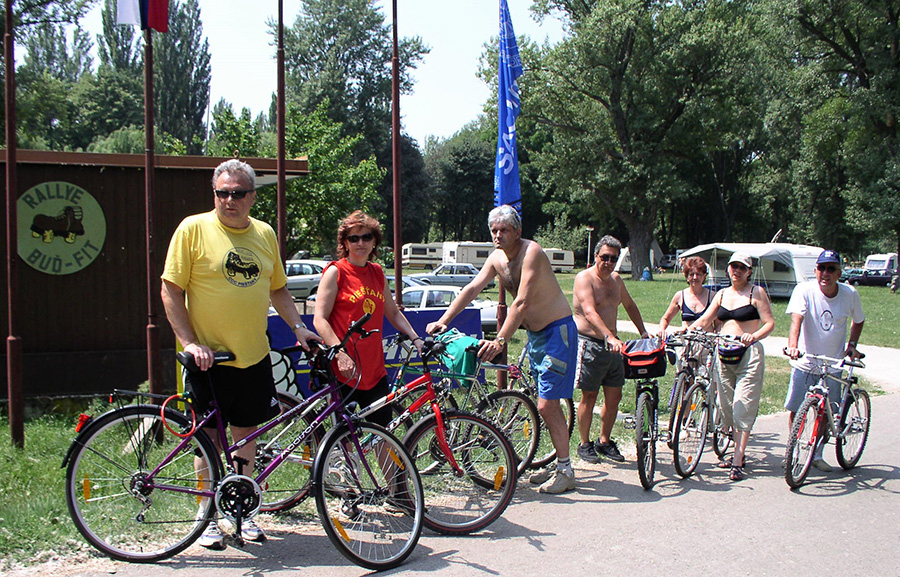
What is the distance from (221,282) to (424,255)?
5908 cm

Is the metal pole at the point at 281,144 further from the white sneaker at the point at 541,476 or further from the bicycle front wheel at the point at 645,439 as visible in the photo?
the bicycle front wheel at the point at 645,439

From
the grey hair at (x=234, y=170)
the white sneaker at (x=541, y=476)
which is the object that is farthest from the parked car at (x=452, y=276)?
the grey hair at (x=234, y=170)

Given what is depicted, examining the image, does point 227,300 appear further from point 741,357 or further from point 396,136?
point 396,136

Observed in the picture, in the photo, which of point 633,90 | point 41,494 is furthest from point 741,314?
point 633,90

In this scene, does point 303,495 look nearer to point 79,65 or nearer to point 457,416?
point 457,416

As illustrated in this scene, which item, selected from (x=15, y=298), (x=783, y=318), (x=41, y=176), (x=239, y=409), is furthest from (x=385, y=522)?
(x=783, y=318)

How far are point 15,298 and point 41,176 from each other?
246 cm

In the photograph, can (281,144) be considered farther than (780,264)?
No

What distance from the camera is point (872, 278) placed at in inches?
1913

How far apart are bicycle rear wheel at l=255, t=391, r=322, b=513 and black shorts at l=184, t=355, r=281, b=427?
0.60ft

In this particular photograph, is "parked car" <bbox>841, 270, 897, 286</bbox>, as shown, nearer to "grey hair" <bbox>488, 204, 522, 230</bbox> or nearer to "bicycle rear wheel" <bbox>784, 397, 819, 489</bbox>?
"bicycle rear wheel" <bbox>784, 397, 819, 489</bbox>

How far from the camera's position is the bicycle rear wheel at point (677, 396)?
573 centimetres

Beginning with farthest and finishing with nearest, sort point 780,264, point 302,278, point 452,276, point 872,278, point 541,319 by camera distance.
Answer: point 872,278 → point 452,276 → point 780,264 → point 302,278 → point 541,319

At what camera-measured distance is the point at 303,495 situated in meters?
4.58
